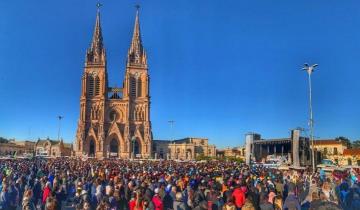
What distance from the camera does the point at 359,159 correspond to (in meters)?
78.8

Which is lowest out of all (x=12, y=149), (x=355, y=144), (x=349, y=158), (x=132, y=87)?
(x=349, y=158)

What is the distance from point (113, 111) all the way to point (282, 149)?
2024 inches

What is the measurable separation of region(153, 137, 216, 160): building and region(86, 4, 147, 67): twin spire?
937 inches

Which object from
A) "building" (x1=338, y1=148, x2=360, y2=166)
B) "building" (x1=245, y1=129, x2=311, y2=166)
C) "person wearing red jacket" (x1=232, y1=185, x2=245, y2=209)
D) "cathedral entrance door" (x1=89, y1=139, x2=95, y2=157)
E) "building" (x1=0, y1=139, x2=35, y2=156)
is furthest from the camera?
"building" (x1=0, y1=139, x2=35, y2=156)

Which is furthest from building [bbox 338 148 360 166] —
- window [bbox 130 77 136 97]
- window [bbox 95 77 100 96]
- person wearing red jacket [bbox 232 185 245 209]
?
person wearing red jacket [bbox 232 185 245 209]

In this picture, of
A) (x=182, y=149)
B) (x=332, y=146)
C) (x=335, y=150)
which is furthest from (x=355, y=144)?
(x=182, y=149)

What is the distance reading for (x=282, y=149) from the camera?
49.5 meters

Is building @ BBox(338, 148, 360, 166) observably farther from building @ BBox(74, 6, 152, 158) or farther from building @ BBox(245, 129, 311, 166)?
building @ BBox(74, 6, 152, 158)

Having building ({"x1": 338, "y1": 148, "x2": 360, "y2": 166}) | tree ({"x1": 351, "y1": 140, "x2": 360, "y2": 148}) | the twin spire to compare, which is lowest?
building ({"x1": 338, "y1": 148, "x2": 360, "y2": 166})

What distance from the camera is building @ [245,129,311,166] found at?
35.1 m

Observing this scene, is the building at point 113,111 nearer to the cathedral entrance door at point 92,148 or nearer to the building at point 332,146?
the cathedral entrance door at point 92,148

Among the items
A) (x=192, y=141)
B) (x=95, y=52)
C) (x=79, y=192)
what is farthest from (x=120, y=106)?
(x=79, y=192)

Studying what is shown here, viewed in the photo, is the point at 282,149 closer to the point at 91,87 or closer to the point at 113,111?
the point at 113,111

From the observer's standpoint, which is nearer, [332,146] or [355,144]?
[332,146]
